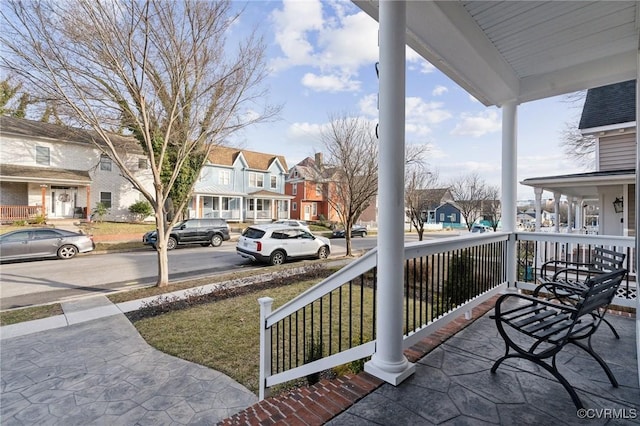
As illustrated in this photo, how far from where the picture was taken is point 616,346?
106 inches

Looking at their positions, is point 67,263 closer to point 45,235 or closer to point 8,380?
point 45,235

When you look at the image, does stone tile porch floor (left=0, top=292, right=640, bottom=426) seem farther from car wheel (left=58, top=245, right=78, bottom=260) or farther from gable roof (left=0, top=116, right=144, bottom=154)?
gable roof (left=0, top=116, right=144, bottom=154)

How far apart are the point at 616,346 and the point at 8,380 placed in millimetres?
6737

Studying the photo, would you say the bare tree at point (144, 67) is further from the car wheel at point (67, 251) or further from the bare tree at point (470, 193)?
the bare tree at point (470, 193)

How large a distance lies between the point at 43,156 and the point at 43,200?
3138 millimetres

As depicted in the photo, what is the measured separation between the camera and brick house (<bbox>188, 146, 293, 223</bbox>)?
2327 cm

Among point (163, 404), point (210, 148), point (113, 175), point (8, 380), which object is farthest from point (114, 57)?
point (113, 175)

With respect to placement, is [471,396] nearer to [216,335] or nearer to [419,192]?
[216,335]

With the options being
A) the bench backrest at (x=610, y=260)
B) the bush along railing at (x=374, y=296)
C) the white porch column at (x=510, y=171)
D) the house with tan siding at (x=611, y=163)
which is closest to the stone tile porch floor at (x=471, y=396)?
the bush along railing at (x=374, y=296)

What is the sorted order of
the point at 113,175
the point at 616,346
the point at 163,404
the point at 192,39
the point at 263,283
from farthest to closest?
the point at 113,175
the point at 263,283
the point at 192,39
the point at 163,404
the point at 616,346

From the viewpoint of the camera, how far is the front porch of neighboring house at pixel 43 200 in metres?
15.1

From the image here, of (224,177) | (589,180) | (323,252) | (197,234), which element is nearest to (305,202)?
(224,177)

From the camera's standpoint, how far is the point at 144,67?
630cm

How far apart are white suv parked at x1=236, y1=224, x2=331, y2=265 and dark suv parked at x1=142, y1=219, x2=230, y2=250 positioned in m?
4.83
